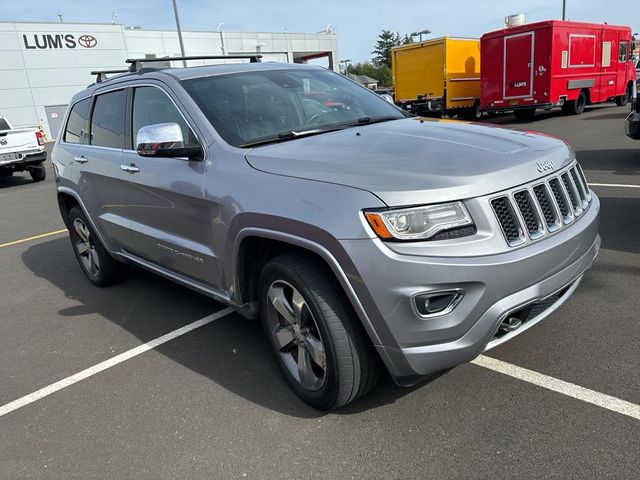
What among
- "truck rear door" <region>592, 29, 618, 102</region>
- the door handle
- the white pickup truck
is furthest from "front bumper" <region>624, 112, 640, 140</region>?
the white pickup truck

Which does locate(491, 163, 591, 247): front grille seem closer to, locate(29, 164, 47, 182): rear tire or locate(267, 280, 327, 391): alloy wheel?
locate(267, 280, 327, 391): alloy wheel

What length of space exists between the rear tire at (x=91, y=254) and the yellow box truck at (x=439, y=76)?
1562 cm

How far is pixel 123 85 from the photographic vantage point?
4.27 m

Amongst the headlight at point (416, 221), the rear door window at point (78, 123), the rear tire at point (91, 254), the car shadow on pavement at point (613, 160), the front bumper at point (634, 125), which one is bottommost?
the car shadow on pavement at point (613, 160)

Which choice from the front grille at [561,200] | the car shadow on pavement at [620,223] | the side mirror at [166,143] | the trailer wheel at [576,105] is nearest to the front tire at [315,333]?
the side mirror at [166,143]

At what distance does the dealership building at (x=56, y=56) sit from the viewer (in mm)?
33062

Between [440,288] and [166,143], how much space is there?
185 centimetres

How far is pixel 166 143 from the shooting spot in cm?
320

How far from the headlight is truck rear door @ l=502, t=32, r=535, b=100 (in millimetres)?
16114

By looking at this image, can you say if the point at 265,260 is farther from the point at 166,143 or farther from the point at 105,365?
the point at 105,365

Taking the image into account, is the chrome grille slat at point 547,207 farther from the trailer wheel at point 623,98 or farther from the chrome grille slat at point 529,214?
the trailer wheel at point 623,98

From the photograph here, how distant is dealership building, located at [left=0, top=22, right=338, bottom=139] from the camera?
33.1 metres

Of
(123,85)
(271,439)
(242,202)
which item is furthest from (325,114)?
(271,439)

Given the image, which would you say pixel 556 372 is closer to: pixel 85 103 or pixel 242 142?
pixel 242 142
